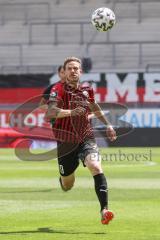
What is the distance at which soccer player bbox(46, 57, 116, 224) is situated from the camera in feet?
29.1

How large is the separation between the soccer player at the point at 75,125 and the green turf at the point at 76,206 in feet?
1.95

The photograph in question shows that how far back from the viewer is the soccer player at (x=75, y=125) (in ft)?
29.1

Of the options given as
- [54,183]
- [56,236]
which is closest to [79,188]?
[54,183]

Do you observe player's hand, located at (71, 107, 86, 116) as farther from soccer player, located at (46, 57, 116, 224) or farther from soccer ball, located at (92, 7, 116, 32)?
soccer ball, located at (92, 7, 116, 32)

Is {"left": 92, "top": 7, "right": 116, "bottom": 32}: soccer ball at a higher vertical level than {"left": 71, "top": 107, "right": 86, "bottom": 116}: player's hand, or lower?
higher

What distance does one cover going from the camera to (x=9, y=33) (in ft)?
121

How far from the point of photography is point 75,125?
940cm

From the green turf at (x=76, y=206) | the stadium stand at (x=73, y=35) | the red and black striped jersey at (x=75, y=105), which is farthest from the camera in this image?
the stadium stand at (x=73, y=35)

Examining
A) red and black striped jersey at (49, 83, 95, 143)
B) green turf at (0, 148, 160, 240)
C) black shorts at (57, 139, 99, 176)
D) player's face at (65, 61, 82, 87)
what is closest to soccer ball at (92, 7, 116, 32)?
green turf at (0, 148, 160, 240)

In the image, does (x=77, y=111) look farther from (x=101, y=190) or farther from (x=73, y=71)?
(x=101, y=190)

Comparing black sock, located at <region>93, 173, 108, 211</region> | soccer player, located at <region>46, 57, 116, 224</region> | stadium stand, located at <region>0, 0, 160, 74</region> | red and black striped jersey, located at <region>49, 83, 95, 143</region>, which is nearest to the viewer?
black sock, located at <region>93, 173, 108, 211</region>

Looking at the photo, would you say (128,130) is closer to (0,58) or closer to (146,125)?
(146,125)

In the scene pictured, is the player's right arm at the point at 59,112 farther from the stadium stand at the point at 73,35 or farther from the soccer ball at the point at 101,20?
the stadium stand at the point at 73,35

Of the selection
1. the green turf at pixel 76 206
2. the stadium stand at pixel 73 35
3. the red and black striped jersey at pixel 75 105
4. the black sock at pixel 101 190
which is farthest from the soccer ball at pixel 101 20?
the stadium stand at pixel 73 35
